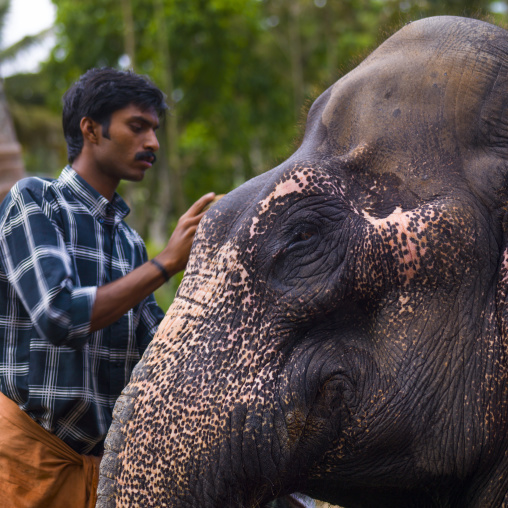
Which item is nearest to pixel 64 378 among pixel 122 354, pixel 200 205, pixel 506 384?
pixel 122 354

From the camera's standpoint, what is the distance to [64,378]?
239cm

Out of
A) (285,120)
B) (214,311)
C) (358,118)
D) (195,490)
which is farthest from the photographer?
(285,120)

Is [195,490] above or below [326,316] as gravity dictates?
below

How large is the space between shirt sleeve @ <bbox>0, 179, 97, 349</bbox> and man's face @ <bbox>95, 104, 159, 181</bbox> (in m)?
0.42

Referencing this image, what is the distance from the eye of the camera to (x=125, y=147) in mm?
2760

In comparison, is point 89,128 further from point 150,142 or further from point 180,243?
point 180,243

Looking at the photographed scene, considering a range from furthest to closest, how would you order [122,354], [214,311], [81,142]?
[81,142] < [122,354] < [214,311]

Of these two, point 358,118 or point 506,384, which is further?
point 358,118

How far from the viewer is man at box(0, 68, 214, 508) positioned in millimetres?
2230

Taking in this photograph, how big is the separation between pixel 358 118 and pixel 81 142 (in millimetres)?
1283

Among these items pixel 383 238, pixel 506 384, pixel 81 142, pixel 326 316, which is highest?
pixel 81 142

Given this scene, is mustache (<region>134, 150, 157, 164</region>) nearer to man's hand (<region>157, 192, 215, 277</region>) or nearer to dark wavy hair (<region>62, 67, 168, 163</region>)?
dark wavy hair (<region>62, 67, 168, 163</region>)

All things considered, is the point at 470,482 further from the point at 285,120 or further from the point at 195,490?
the point at 285,120

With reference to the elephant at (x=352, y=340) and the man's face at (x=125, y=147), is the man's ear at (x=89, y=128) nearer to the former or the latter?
A: the man's face at (x=125, y=147)
